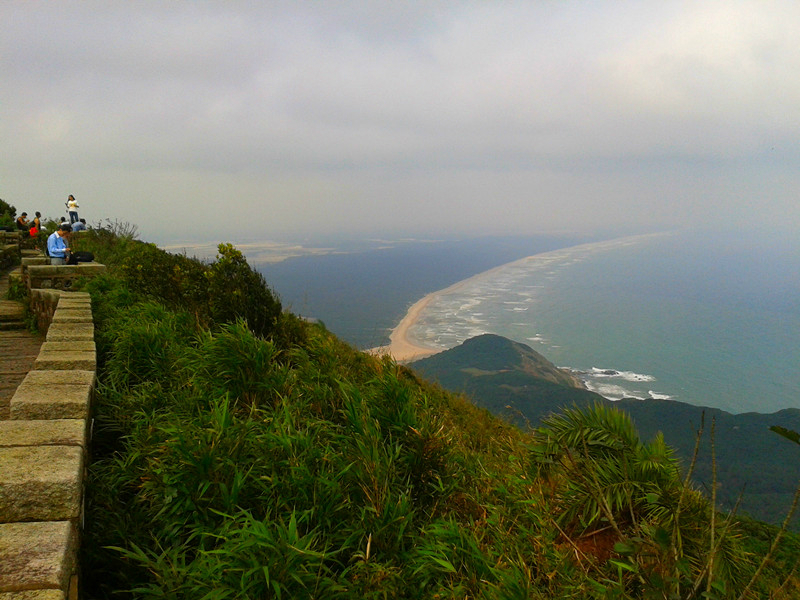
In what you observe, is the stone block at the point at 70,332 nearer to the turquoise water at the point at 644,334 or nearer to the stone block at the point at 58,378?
the stone block at the point at 58,378

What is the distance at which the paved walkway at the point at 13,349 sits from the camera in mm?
4680

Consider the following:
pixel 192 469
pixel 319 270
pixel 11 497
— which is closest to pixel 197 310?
pixel 192 469

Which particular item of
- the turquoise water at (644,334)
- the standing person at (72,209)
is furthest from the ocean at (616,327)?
the standing person at (72,209)

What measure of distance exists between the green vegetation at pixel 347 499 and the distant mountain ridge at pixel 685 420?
20534mm

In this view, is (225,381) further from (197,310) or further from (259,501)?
(197,310)

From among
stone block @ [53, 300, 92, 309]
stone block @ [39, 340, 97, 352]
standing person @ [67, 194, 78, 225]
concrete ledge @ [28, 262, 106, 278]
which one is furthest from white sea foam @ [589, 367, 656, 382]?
stone block @ [39, 340, 97, 352]

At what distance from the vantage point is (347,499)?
3152 millimetres

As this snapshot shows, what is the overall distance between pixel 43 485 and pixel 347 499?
5.31ft

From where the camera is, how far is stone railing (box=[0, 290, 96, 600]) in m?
1.91

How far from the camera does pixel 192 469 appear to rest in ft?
10.0

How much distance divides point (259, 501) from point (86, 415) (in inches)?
50.3

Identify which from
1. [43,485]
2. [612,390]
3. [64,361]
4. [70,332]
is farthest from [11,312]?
[612,390]

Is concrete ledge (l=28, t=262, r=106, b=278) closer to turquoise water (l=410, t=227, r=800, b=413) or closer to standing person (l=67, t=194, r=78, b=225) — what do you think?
standing person (l=67, t=194, r=78, b=225)

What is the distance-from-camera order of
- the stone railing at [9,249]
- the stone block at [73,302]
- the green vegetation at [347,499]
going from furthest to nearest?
the stone railing at [9,249] → the stone block at [73,302] → the green vegetation at [347,499]
